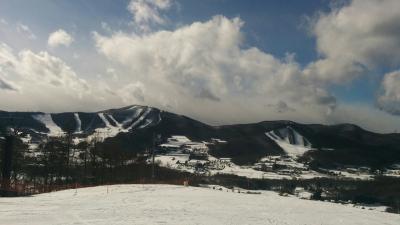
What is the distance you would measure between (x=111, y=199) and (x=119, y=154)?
6115 centimetres

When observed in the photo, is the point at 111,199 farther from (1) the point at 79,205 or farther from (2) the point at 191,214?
(2) the point at 191,214

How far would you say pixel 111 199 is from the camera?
4300 cm

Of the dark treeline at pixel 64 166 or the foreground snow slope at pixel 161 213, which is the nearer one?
the foreground snow slope at pixel 161 213

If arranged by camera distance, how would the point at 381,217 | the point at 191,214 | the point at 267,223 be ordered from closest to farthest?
1. the point at 267,223
2. the point at 191,214
3. the point at 381,217

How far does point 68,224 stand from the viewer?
26.0m

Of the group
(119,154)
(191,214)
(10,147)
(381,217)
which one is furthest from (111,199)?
(119,154)

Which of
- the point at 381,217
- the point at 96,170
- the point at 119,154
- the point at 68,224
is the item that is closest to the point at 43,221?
the point at 68,224

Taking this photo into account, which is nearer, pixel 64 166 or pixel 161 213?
pixel 161 213

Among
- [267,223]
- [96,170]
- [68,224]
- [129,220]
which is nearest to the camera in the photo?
[68,224]

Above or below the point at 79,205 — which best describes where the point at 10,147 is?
above

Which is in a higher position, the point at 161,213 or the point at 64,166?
the point at 64,166

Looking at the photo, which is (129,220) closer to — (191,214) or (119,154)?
(191,214)

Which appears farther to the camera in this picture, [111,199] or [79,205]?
[111,199]

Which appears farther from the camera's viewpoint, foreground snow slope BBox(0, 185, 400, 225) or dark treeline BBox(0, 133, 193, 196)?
dark treeline BBox(0, 133, 193, 196)
